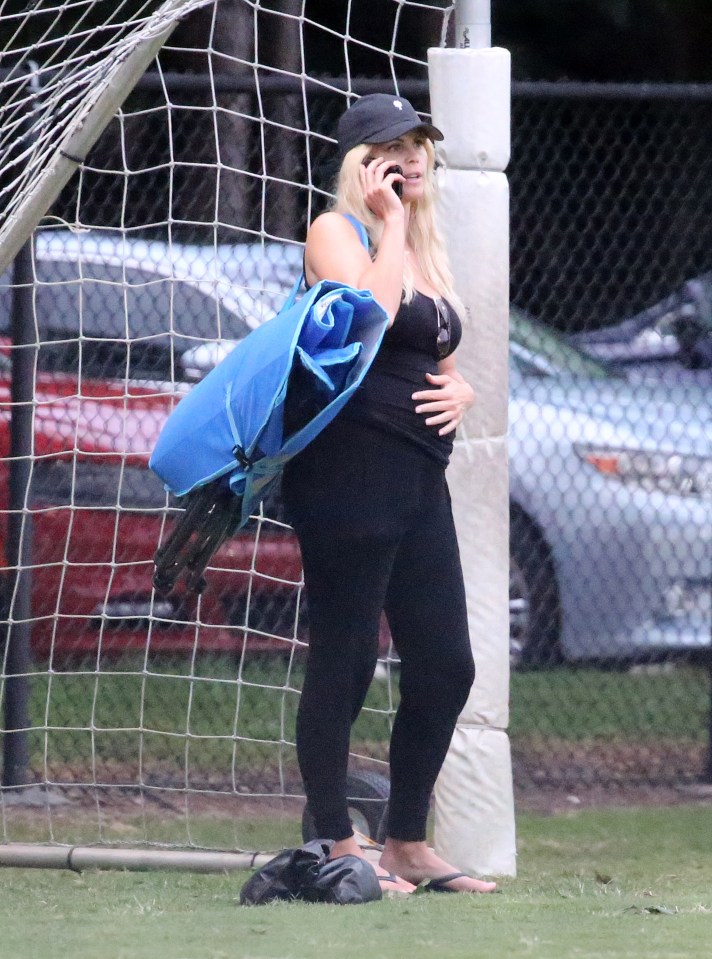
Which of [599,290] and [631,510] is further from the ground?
[599,290]

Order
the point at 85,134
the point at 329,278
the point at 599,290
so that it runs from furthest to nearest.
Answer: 1. the point at 599,290
2. the point at 85,134
3. the point at 329,278

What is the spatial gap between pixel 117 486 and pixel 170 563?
6.01 ft

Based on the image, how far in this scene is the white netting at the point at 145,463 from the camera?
4973 millimetres

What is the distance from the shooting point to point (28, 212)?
12.0ft

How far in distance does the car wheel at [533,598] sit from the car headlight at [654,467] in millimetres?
383

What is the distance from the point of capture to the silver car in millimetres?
6188

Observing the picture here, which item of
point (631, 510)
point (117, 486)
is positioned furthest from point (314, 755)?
point (631, 510)

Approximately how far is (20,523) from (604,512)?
237cm

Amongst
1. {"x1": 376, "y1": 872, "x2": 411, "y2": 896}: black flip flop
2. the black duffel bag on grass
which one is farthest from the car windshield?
the black duffel bag on grass

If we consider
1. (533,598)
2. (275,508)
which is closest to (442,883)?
(275,508)

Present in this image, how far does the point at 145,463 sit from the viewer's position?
5414 mm

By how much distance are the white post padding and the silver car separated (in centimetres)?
190

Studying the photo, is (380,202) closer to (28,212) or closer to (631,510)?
(28,212)

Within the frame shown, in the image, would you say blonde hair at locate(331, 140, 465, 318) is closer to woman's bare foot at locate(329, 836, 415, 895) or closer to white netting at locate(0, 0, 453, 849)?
white netting at locate(0, 0, 453, 849)
